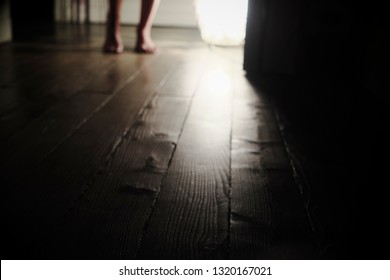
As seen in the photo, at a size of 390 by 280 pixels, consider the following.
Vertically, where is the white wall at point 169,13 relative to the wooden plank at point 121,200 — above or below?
above

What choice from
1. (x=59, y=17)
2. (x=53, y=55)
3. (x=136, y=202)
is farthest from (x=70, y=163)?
(x=59, y=17)

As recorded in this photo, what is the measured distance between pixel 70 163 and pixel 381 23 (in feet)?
4.99

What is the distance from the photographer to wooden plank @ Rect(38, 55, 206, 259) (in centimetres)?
81

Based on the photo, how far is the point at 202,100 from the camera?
190 cm

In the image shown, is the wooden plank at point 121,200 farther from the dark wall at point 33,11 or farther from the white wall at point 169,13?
the dark wall at point 33,11

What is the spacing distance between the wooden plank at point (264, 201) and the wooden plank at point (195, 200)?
3 centimetres

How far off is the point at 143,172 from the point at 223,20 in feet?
6.93

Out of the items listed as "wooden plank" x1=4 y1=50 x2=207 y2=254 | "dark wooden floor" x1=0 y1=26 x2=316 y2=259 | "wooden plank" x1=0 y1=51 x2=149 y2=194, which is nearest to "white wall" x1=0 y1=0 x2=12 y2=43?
"dark wooden floor" x1=0 y1=26 x2=316 y2=259

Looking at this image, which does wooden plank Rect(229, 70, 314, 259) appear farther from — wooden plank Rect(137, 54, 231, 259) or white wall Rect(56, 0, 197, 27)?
white wall Rect(56, 0, 197, 27)

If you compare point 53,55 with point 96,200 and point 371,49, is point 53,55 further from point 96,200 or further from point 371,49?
point 96,200

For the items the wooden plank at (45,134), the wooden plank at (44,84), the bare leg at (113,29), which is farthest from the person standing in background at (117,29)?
the wooden plank at (45,134)

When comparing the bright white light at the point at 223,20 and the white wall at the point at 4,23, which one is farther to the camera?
the white wall at the point at 4,23

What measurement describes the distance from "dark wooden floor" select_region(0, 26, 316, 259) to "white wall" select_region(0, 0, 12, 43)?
116cm

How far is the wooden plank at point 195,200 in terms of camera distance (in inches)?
32.2
